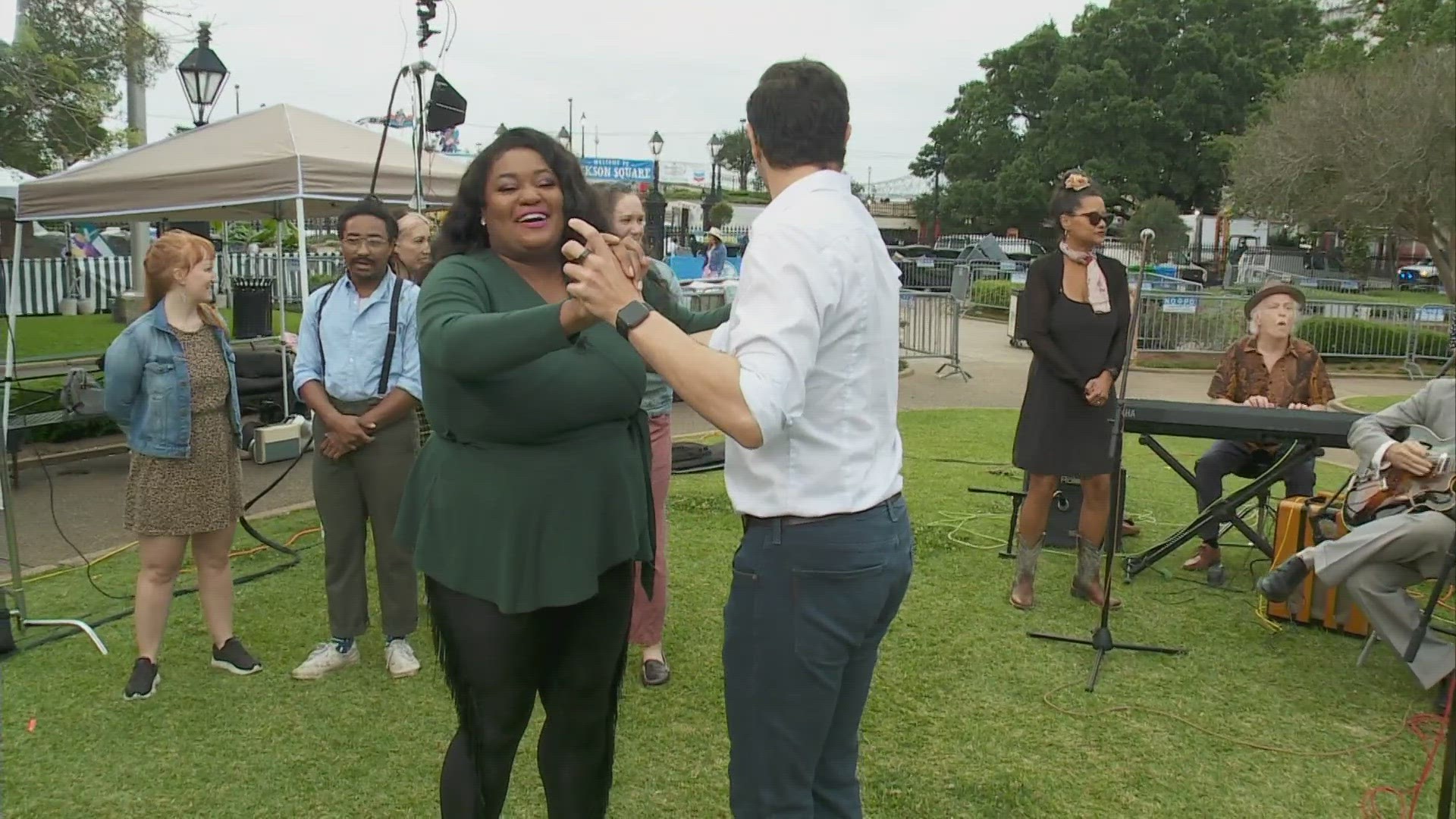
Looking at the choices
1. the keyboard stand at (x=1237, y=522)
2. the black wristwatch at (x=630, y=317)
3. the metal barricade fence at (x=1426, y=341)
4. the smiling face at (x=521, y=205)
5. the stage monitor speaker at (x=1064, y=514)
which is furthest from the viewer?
the metal barricade fence at (x=1426, y=341)

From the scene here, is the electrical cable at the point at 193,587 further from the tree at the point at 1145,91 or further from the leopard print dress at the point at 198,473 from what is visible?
the tree at the point at 1145,91

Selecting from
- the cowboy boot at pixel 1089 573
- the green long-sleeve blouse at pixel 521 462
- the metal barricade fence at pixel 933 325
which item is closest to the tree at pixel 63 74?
the metal barricade fence at pixel 933 325

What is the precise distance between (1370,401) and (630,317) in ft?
40.2

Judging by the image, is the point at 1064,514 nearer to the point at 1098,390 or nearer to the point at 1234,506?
the point at 1234,506

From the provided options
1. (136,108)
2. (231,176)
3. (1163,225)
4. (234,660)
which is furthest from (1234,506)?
(1163,225)

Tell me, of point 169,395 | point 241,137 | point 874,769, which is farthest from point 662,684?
point 241,137

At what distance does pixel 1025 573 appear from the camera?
4.81 metres

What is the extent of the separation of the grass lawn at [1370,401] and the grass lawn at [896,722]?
7300mm

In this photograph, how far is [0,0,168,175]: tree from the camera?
33.5ft

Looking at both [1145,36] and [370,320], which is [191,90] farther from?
[1145,36]

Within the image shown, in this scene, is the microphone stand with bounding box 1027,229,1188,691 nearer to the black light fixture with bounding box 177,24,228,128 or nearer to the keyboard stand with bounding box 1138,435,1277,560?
the keyboard stand with bounding box 1138,435,1277,560

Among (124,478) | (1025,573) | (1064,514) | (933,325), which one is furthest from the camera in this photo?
(933,325)

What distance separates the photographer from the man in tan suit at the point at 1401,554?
12.1 feet

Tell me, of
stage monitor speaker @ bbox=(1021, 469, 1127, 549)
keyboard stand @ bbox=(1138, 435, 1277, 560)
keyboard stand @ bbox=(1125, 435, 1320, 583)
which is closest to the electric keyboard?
keyboard stand @ bbox=(1125, 435, 1320, 583)
